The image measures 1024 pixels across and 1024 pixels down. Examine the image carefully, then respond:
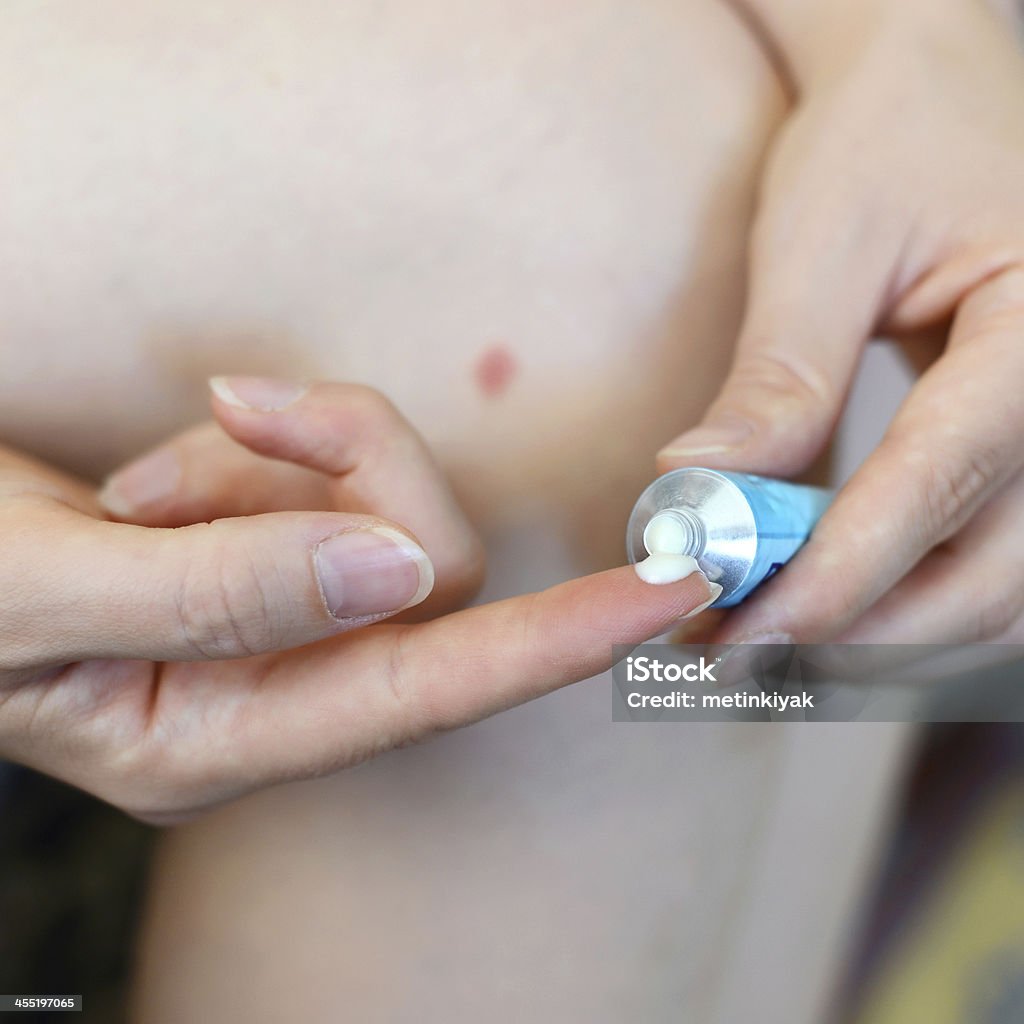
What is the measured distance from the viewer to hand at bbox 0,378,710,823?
0.41 m

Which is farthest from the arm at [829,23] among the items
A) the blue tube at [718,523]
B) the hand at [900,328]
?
the blue tube at [718,523]

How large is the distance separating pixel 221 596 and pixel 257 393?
0.52 ft

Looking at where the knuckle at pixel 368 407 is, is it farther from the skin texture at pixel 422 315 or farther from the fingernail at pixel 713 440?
the fingernail at pixel 713 440

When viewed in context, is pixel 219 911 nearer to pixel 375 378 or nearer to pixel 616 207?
pixel 375 378

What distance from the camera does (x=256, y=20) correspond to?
60 cm

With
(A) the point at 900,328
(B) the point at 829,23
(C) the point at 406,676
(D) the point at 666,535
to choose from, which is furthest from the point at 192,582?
(B) the point at 829,23

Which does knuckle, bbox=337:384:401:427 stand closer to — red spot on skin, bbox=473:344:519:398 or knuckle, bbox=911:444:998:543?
red spot on skin, bbox=473:344:519:398

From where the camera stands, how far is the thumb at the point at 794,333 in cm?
53

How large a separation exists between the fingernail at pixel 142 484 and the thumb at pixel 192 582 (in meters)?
0.15

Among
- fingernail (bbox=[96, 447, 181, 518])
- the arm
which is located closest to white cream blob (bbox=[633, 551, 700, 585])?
fingernail (bbox=[96, 447, 181, 518])

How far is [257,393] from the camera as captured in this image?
523mm

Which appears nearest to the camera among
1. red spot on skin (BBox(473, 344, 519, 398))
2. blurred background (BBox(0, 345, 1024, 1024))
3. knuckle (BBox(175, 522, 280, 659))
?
knuckle (BBox(175, 522, 280, 659))

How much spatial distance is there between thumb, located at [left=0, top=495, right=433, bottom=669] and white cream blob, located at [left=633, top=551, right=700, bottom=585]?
0.35 feet

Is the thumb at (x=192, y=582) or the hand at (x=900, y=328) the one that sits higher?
the hand at (x=900, y=328)
